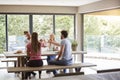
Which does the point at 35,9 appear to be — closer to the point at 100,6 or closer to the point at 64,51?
the point at 100,6

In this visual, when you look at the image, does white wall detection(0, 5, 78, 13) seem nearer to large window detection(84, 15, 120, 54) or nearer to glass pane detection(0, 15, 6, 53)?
glass pane detection(0, 15, 6, 53)

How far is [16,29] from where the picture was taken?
900cm

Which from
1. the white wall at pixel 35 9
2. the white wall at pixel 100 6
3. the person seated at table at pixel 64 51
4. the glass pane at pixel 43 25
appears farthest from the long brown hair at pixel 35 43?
the glass pane at pixel 43 25

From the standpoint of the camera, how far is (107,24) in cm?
A: 967

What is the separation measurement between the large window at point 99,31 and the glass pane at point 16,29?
8.43ft

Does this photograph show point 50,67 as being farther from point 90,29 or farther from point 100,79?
point 90,29

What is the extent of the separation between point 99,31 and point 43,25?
7.84 ft

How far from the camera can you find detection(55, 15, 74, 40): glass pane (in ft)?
30.8

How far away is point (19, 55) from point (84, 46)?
4.17 metres

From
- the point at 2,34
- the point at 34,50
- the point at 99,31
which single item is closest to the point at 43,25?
the point at 2,34

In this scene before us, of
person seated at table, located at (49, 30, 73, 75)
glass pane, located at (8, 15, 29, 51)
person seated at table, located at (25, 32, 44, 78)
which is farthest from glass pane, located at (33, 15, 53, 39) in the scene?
person seated at table, located at (25, 32, 44, 78)

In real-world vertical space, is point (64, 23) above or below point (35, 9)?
below

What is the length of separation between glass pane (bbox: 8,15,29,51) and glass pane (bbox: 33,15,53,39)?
17.8 inches

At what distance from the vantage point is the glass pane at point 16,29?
888cm
